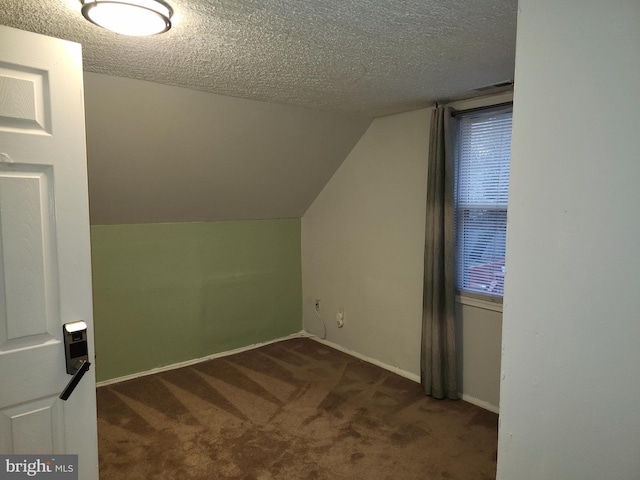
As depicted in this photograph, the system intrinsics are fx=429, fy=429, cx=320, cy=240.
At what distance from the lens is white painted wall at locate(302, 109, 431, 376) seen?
3.37 meters

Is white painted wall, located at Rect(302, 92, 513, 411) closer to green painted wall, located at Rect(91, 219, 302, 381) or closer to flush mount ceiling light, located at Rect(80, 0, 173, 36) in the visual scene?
green painted wall, located at Rect(91, 219, 302, 381)

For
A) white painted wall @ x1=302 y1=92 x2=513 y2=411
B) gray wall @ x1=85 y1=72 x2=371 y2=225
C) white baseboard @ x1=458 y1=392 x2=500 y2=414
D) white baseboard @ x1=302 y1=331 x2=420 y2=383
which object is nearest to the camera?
gray wall @ x1=85 y1=72 x2=371 y2=225

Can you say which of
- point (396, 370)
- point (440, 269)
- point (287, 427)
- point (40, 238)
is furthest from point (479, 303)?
point (40, 238)

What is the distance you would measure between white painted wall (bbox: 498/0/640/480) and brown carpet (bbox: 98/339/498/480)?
5.20 feet

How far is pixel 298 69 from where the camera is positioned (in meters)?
2.25

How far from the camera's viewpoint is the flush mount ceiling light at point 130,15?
1486 mm

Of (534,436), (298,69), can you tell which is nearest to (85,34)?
(298,69)

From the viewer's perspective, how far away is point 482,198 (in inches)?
116

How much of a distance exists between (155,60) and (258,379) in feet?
8.00

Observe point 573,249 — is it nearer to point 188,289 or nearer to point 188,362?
point 188,289

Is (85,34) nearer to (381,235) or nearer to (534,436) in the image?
(534,436)

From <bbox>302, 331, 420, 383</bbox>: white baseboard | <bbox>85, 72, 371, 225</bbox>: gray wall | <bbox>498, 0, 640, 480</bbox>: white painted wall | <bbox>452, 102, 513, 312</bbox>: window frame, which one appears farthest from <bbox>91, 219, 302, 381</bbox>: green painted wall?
<bbox>498, 0, 640, 480</bbox>: white painted wall

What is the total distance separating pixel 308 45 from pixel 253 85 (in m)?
0.74

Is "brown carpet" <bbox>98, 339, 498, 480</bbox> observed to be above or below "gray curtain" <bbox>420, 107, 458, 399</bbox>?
below
